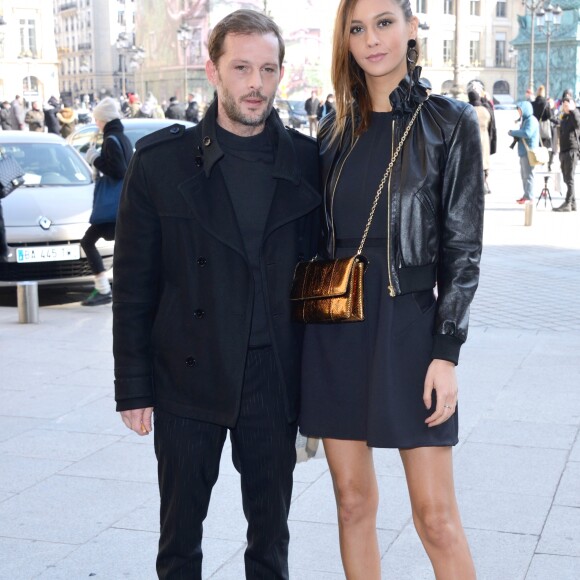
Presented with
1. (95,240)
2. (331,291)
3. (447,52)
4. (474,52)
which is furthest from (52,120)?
(474,52)

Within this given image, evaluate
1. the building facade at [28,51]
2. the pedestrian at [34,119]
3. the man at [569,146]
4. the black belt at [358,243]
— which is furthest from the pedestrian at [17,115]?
the building facade at [28,51]

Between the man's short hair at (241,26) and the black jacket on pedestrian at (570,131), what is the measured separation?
14.6 metres

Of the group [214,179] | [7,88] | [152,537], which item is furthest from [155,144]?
[7,88]

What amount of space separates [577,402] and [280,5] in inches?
Result: 2909

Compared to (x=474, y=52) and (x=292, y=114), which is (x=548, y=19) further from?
(x=474, y=52)

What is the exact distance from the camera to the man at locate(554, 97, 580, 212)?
1677cm

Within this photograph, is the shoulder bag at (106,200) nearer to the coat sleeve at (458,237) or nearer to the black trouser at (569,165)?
the coat sleeve at (458,237)

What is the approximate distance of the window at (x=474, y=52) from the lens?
10469 centimetres

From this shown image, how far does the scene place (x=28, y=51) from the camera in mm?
102375

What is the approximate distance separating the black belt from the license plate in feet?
23.0

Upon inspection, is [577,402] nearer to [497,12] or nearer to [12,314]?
[12,314]

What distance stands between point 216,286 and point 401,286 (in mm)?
496

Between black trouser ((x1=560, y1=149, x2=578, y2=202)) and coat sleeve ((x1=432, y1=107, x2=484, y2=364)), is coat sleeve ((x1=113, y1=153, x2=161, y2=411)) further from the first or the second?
black trouser ((x1=560, y1=149, x2=578, y2=202))

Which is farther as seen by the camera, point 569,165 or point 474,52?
point 474,52
